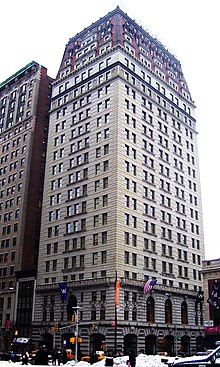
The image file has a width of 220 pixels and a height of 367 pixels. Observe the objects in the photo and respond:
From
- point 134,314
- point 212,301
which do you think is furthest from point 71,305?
point 212,301

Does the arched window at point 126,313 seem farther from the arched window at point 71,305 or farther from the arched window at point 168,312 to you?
the arched window at point 168,312

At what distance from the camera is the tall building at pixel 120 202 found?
2522 inches

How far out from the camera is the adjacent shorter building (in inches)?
2319

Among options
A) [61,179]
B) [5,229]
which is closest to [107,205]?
[61,179]

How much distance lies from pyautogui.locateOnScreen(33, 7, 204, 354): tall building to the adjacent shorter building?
9.63 m

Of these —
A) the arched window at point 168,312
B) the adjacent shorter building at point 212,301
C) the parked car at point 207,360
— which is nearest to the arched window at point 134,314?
the arched window at point 168,312

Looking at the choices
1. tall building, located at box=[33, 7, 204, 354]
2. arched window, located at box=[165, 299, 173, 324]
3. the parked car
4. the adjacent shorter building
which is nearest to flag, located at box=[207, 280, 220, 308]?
the adjacent shorter building

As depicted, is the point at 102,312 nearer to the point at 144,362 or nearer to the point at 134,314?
the point at 134,314

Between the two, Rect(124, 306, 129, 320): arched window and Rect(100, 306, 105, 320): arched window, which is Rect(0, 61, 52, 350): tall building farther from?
Rect(124, 306, 129, 320): arched window

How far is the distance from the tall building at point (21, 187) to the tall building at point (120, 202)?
19.6 ft

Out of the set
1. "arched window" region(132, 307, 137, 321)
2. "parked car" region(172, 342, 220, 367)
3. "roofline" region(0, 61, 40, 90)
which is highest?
"roofline" region(0, 61, 40, 90)

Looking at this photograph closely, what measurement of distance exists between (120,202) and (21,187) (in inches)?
1158

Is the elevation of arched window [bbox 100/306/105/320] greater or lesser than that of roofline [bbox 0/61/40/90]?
lesser

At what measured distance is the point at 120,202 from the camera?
65.8 m
